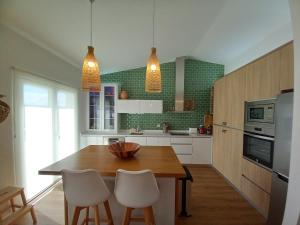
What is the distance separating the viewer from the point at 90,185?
144 cm

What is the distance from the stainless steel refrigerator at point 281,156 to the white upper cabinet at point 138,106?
115 inches

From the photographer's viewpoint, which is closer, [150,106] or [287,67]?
[287,67]

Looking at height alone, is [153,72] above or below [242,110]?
above

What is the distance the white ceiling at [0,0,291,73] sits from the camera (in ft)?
6.09

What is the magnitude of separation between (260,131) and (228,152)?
1156 mm

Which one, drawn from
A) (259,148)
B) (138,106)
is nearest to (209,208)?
(259,148)

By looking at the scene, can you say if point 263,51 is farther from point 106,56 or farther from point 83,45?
point 83,45

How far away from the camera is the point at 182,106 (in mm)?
4512

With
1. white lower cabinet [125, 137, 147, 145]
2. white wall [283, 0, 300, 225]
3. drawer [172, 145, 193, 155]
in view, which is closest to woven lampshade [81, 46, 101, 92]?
white wall [283, 0, 300, 225]

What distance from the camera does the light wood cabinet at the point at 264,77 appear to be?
2053 mm

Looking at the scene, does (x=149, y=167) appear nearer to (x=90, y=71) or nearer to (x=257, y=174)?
(x=90, y=71)

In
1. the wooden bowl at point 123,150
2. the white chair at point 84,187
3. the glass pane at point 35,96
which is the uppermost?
the glass pane at point 35,96

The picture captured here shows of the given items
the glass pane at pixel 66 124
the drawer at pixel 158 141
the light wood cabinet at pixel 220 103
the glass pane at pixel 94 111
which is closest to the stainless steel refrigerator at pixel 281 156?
the light wood cabinet at pixel 220 103

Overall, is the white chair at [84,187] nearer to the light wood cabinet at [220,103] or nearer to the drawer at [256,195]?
the drawer at [256,195]
